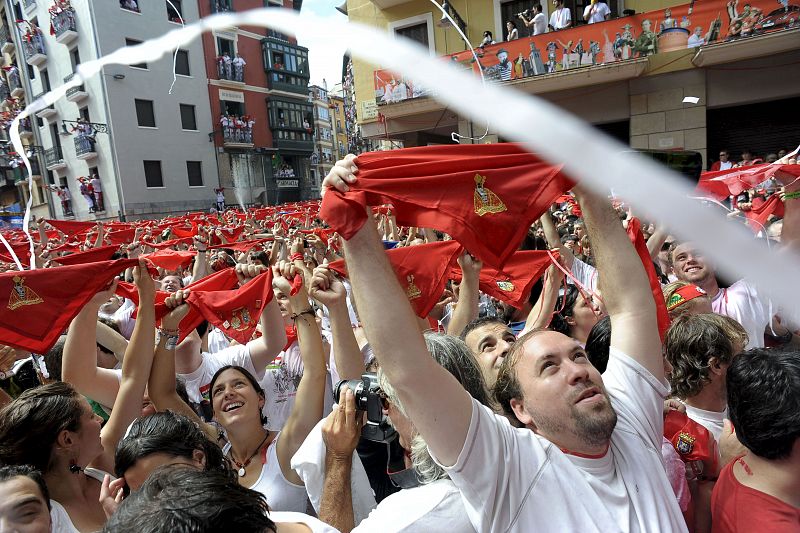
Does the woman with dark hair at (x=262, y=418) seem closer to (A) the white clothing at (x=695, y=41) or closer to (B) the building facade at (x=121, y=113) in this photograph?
(A) the white clothing at (x=695, y=41)

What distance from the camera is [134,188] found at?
29688 millimetres

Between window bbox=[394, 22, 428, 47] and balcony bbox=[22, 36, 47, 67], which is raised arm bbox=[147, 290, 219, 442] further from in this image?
balcony bbox=[22, 36, 47, 67]

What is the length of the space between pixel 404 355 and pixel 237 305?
2496 mm

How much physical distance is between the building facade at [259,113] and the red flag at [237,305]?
1260 inches

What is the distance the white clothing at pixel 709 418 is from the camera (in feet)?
7.49

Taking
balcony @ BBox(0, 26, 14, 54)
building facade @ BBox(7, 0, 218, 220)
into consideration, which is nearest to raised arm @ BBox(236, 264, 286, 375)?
building facade @ BBox(7, 0, 218, 220)

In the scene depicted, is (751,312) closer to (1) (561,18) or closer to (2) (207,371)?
(2) (207,371)

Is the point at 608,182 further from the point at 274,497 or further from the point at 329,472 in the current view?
the point at 274,497

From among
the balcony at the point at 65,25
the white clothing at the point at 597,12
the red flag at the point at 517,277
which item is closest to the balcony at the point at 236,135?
the balcony at the point at 65,25

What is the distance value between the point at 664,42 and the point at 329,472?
48.3 ft

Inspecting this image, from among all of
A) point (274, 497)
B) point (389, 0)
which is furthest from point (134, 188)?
point (274, 497)

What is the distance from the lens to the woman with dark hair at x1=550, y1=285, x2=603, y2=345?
3.60m

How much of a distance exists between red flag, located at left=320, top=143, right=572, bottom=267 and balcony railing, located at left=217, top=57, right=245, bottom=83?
35674mm

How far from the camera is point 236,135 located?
3497 cm
